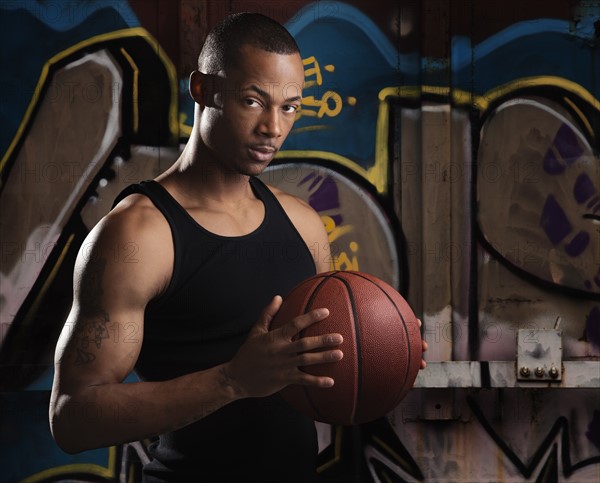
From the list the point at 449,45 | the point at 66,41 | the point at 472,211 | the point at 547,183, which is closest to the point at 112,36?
the point at 66,41

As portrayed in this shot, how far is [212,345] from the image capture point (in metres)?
2.55

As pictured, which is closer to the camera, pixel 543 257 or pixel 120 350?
pixel 120 350

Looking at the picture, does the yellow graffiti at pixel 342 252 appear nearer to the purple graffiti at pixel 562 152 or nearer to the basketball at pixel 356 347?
the purple graffiti at pixel 562 152

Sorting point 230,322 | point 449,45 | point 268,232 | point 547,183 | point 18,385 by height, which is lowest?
point 18,385

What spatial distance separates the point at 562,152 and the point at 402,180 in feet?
2.70

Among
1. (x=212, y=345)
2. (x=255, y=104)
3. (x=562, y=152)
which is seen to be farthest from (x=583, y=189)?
(x=212, y=345)

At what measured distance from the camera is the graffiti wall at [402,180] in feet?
14.1

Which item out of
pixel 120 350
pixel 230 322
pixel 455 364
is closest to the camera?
pixel 120 350

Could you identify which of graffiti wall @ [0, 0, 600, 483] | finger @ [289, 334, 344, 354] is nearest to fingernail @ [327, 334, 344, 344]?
finger @ [289, 334, 344, 354]

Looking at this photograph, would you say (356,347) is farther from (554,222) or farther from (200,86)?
(554,222)

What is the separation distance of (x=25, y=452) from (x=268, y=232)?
2.28 m

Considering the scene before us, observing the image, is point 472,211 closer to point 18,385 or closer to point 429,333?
point 429,333

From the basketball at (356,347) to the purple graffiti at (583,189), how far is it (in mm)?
2219

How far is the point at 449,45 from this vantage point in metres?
4.41
